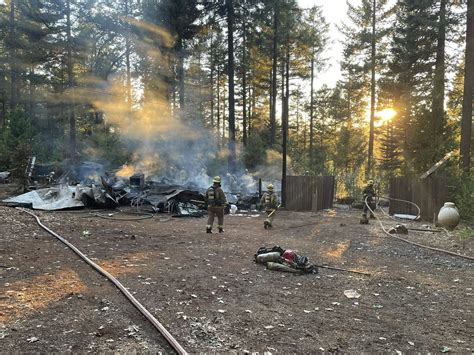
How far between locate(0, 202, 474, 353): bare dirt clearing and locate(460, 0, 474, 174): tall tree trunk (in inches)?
277

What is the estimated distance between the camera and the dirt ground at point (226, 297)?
401 cm

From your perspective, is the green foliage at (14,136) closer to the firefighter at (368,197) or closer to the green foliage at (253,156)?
the green foliage at (253,156)

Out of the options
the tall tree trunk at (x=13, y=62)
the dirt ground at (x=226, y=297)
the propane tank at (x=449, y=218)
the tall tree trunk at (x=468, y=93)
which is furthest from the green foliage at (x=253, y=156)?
the tall tree trunk at (x=13, y=62)

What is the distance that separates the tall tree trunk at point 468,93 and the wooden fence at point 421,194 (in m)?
1.54

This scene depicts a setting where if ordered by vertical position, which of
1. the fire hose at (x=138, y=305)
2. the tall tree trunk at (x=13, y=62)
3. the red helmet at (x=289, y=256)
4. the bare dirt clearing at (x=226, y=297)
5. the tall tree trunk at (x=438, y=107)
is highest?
the tall tree trunk at (x=13, y=62)

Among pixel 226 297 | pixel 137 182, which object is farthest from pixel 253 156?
pixel 226 297

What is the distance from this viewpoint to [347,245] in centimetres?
980

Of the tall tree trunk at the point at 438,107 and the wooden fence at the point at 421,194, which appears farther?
the tall tree trunk at the point at 438,107

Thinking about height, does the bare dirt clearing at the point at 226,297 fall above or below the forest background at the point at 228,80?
below

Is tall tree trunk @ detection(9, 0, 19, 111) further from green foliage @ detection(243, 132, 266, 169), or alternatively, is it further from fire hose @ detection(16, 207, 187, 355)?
fire hose @ detection(16, 207, 187, 355)

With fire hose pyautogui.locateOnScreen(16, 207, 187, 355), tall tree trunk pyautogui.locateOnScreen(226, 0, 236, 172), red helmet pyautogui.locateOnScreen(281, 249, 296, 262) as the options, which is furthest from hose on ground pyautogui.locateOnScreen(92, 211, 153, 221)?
tall tree trunk pyautogui.locateOnScreen(226, 0, 236, 172)

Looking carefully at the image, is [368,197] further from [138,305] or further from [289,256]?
[138,305]

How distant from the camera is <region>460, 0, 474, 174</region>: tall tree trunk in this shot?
14992mm

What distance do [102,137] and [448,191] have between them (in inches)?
973
